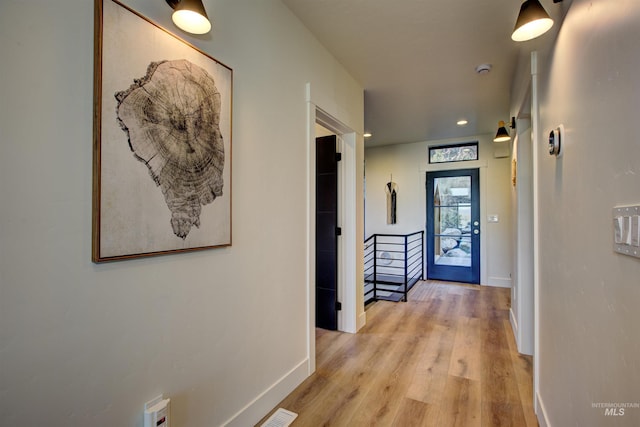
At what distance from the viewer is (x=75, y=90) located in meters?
1.04

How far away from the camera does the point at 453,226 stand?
5695 millimetres

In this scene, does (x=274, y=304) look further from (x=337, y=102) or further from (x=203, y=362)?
(x=337, y=102)

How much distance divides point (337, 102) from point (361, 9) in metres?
0.86

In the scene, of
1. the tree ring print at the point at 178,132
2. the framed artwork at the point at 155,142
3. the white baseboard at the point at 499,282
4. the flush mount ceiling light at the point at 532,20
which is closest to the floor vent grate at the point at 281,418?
the framed artwork at the point at 155,142

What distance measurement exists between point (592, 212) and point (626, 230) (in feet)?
1.02

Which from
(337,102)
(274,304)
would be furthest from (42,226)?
(337,102)

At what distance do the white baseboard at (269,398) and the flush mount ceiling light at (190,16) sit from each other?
1.91 metres

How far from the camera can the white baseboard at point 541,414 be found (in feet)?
5.62

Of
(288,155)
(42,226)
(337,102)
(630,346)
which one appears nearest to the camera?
(630,346)

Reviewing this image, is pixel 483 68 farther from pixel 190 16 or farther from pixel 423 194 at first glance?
pixel 423 194

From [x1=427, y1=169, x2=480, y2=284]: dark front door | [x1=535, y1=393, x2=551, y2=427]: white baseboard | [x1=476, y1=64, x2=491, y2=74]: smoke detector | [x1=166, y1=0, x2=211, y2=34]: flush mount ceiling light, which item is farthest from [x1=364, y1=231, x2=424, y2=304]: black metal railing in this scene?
[x1=166, y1=0, x2=211, y2=34]: flush mount ceiling light

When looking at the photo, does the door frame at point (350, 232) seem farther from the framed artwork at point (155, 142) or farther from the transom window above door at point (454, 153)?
the transom window above door at point (454, 153)

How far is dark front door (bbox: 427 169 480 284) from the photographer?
18.1 ft

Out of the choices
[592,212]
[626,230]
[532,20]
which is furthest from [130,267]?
[532,20]
